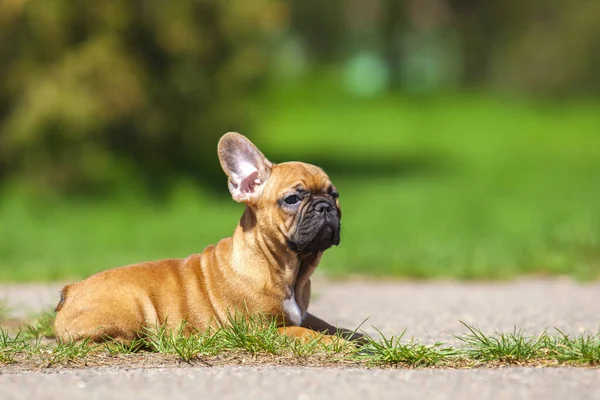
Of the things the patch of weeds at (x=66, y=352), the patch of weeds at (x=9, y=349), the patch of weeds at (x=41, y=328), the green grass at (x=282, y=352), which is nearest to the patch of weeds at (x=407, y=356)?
the green grass at (x=282, y=352)

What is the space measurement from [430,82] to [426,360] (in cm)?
6184

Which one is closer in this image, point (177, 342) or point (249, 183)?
point (177, 342)

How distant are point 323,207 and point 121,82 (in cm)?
1291

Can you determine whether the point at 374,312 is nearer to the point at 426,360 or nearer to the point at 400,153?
the point at 426,360

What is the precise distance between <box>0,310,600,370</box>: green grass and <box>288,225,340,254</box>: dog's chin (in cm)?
56

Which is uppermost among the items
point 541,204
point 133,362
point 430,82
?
point 430,82

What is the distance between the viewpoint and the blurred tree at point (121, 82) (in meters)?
19.1

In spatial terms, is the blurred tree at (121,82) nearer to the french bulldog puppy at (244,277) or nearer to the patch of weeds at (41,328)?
the patch of weeds at (41,328)

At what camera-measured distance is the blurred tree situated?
62.7 feet

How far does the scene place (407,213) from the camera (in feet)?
63.4

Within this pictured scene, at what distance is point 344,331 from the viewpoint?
23.8ft

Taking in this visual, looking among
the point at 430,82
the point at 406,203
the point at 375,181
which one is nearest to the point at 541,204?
the point at 406,203

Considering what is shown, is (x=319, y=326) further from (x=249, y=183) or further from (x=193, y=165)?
(x=193, y=165)

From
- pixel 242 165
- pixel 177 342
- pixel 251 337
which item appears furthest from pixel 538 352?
pixel 242 165
